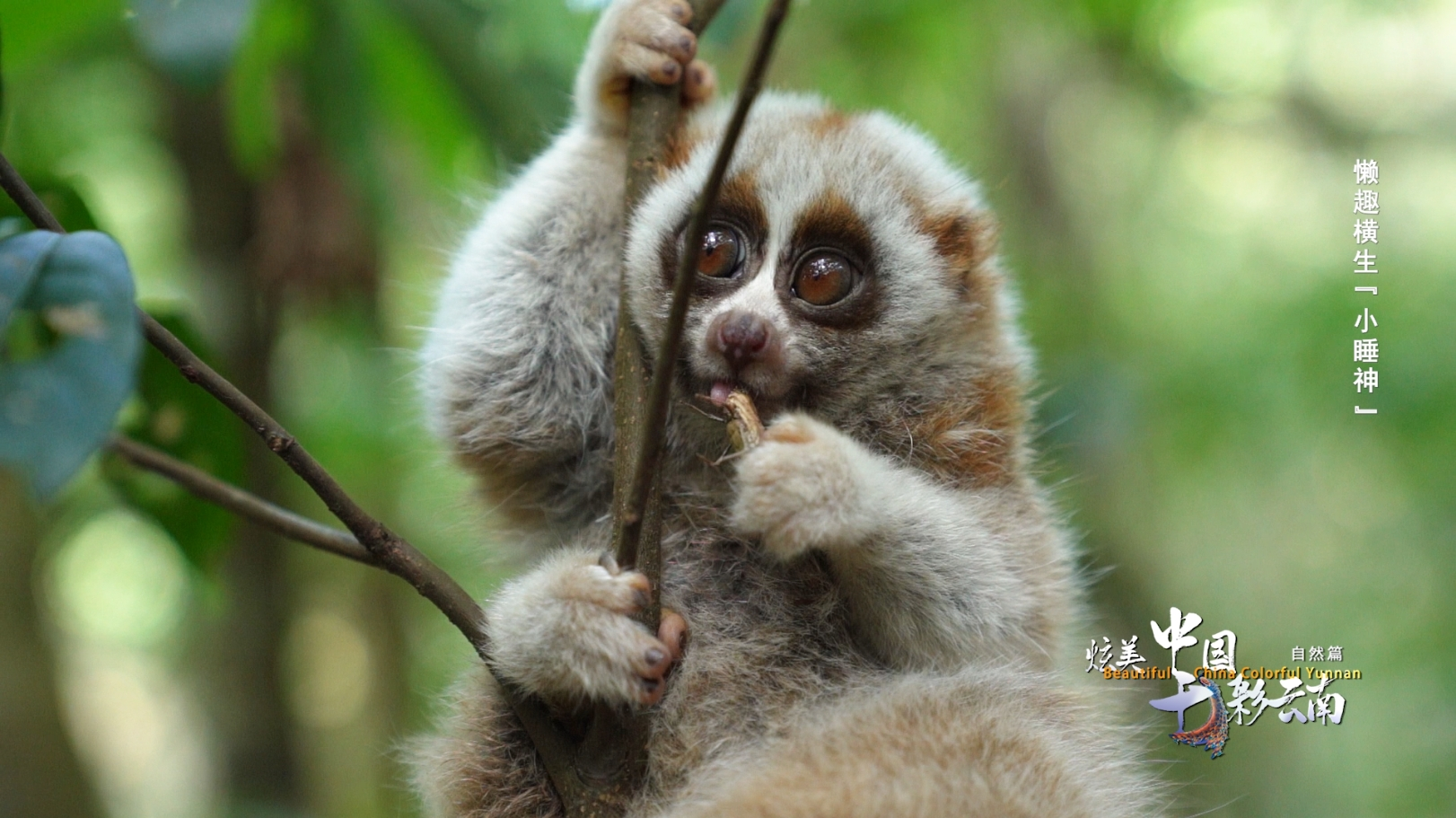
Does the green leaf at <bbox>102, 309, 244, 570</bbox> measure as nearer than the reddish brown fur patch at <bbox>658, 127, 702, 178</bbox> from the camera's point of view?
Yes

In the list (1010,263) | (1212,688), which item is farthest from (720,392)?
(1010,263)

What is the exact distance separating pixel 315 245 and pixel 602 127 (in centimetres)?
246

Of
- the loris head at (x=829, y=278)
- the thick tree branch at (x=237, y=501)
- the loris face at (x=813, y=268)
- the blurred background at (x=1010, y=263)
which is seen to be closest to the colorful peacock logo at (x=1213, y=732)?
the blurred background at (x=1010, y=263)

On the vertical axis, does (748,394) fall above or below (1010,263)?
below

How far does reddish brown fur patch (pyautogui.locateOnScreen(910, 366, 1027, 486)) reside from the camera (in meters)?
2.96

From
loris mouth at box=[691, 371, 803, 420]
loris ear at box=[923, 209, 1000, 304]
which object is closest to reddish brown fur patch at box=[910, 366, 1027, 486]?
loris ear at box=[923, 209, 1000, 304]

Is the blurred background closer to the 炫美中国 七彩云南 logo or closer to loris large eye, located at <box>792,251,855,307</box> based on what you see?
the 炫美中国 七彩云南 logo

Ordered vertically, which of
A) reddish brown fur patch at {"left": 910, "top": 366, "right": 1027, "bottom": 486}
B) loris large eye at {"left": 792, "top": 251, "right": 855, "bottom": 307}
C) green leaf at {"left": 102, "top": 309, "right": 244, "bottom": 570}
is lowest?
green leaf at {"left": 102, "top": 309, "right": 244, "bottom": 570}

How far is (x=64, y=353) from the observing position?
1.53 metres

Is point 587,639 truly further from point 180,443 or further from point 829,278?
point 180,443

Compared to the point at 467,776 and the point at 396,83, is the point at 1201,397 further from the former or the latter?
the point at 467,776

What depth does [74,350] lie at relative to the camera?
60.4 inches

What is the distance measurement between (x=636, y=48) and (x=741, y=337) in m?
0.83

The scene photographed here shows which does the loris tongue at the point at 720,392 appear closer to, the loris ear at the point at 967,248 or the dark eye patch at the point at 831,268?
the dark eye patch at the point at 831,268
